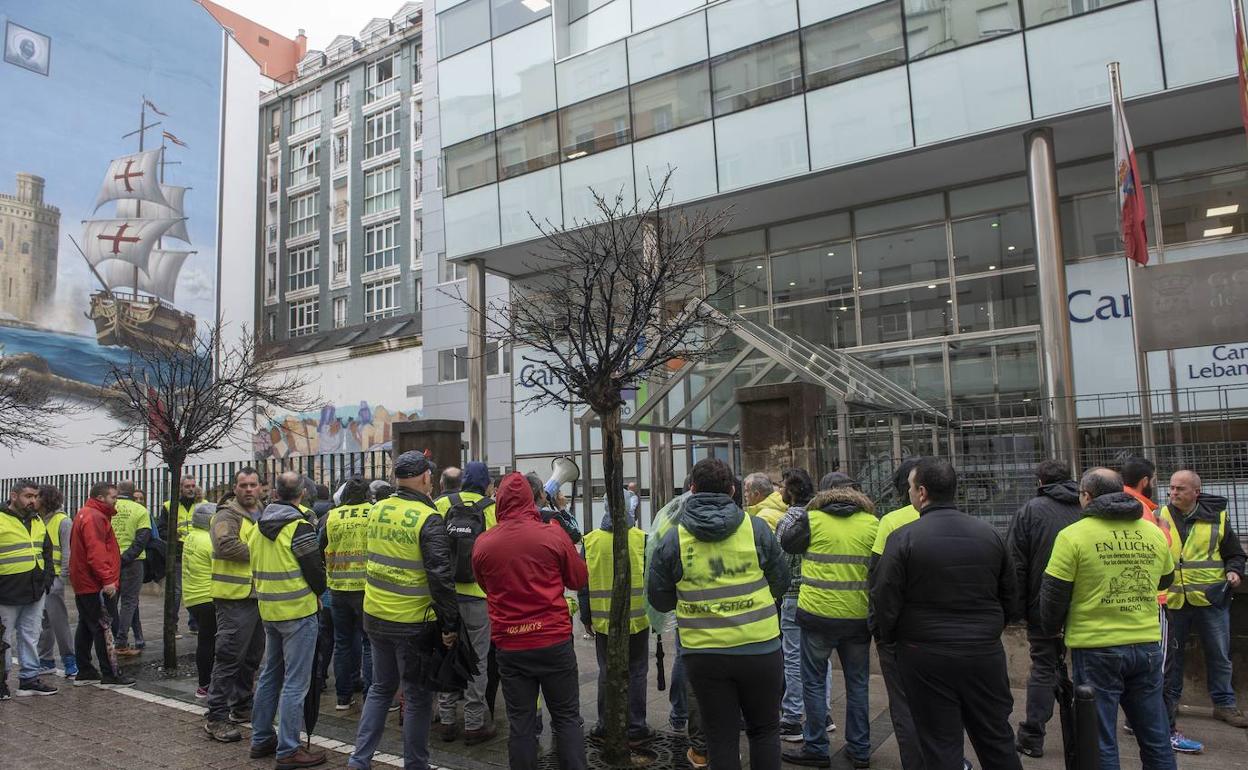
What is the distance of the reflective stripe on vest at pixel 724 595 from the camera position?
460cm

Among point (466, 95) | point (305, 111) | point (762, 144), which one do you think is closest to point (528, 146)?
point (466, 95)

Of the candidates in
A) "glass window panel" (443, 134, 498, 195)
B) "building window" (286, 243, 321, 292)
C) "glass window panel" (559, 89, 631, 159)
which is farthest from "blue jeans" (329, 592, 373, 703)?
"building window" (286, 243, 321, 292)

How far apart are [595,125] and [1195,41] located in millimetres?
11464

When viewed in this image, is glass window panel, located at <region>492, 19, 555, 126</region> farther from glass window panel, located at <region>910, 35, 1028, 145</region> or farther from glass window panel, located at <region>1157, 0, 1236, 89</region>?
glass window panel, located at <region>1157, 0, 1236, 89</region>

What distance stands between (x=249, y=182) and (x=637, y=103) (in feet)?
154

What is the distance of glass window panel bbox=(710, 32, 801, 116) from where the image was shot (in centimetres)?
1717

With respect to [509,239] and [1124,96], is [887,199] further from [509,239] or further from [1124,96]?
[509,239]

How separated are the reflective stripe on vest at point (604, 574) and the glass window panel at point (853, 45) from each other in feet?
42.0

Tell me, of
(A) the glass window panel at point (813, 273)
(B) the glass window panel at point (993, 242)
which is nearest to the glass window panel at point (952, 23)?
(B) the glass window panel at point (993, 242)

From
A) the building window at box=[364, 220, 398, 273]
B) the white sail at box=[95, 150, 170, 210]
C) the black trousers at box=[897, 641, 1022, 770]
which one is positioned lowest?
the black trousers at box=[897, 641, 1022, 770]

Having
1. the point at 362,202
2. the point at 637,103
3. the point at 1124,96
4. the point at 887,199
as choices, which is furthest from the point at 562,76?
the point at 362,202

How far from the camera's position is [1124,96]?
14055 mm

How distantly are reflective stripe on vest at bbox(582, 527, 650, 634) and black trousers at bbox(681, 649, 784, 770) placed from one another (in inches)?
77.4

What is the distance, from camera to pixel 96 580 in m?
8.59
